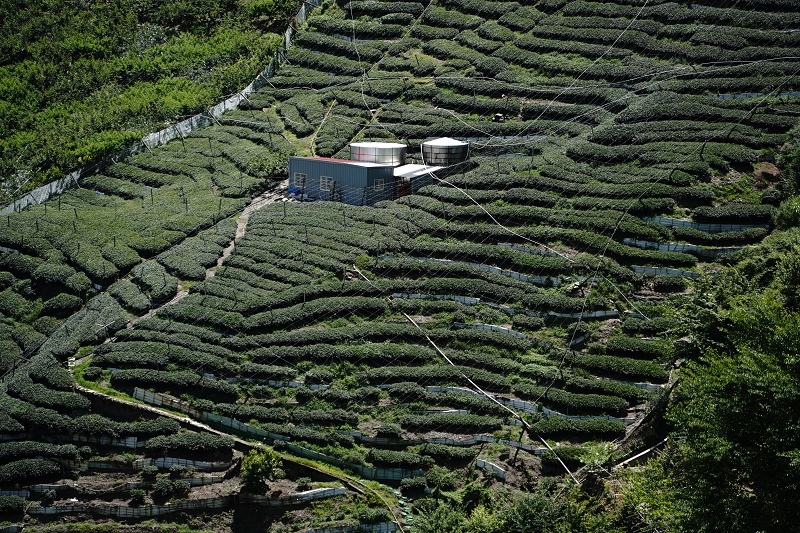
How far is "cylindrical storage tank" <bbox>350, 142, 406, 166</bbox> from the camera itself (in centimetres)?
6234

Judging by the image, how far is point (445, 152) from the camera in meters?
62.4

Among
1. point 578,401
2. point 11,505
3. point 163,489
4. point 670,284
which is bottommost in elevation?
point 11,505

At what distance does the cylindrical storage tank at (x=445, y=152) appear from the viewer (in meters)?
62.3

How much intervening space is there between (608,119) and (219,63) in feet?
84.8

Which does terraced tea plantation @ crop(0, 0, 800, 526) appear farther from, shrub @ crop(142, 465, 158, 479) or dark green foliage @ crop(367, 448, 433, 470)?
shrub @ crop(142, 465, 158, 479)

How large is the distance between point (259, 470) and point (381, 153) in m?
21.5

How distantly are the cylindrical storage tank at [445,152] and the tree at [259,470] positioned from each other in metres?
21.0

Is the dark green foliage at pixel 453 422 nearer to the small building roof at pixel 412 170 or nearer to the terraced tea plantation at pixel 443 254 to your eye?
the terraced tea plantation at pixel 443 254

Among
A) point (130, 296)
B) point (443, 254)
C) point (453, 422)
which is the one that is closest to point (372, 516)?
point (453, 422)

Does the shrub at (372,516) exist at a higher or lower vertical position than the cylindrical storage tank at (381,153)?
lower

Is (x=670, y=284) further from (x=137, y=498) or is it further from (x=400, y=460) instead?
(x=137, y=498)

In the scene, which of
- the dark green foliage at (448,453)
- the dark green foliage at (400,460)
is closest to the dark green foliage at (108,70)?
the dark green foliage at (400,460)

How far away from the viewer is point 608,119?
205 feet

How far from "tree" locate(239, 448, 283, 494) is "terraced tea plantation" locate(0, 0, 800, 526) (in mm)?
1345
